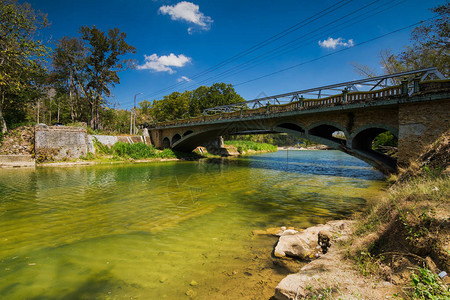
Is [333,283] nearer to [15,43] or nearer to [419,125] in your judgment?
[419,125]

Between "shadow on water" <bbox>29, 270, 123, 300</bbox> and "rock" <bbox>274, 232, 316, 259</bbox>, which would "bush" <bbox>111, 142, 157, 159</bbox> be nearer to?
"shadow on water" <bbox>29, 270, 123, 300</bbox>

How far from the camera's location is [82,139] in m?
27.2

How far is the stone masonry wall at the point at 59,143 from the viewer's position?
24266 mm

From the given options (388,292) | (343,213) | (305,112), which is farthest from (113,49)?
(388,292)

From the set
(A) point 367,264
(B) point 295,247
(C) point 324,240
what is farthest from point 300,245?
(A) point 367,264

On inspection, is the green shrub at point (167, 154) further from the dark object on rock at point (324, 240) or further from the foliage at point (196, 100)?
the dark object on rock at point (324, 240)

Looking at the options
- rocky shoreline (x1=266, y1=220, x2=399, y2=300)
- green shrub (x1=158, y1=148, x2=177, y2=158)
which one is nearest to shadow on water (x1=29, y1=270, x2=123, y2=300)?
rocky shoreline (x1=266, y1=220, x2=399, y2=300)

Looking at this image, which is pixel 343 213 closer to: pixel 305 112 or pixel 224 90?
pixel 305 112

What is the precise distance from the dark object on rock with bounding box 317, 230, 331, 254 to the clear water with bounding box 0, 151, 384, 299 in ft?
4.22

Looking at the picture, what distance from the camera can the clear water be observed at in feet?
12.8

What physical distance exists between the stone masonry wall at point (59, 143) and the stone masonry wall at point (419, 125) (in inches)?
1285

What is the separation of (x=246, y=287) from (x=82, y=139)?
99.6 ft

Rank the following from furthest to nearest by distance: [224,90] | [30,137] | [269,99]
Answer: [224,90] → [30,137] → [269,99]

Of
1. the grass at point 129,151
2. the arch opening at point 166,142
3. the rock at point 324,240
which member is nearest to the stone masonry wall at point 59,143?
the grass at point 129,151
